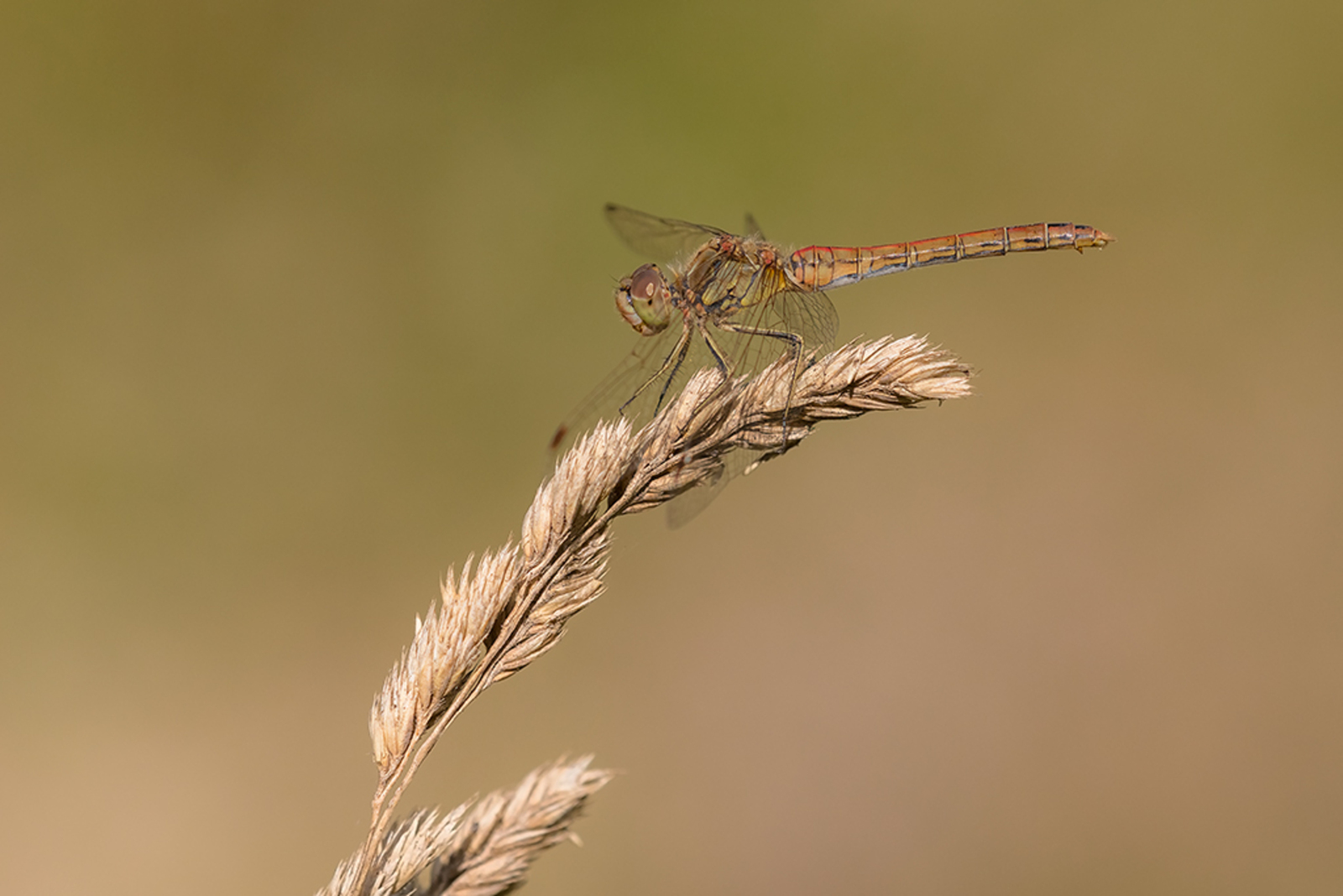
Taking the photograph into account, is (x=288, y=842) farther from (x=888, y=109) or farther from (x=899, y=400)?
(x=888, y=109)

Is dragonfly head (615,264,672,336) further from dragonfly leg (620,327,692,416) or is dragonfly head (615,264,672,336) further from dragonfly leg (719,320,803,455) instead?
dragonfly leg (719,320,803,455)

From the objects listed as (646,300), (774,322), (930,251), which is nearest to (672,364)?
(646,300)

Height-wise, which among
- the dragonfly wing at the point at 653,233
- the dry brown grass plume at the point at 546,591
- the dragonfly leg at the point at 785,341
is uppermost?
the dragonfly wing at the point at 653,233

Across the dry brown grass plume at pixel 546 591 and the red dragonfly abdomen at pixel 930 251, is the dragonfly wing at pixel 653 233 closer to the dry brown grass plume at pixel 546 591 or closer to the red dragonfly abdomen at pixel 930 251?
the red dragonfly abdomen at pixel 930 251

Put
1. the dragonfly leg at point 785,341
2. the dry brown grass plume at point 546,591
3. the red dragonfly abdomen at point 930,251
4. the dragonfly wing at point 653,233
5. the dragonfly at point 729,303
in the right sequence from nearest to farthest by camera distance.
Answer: the dry brown grass plume at point 546,591 < the dragonfly leg at point 785,341 < the dragonfly at point 729,303 < the red dragonfly abdomen at point 930,251 < the dragonfly wing at point 653,233

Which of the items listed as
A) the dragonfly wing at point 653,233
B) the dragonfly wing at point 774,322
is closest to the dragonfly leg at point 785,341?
the dragonfly wing at point 774,322

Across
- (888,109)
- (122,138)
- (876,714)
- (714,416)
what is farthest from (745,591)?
(122,138)

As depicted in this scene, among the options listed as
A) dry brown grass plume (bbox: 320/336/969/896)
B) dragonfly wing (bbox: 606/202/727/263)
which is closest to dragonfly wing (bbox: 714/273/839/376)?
dragonfly wing (bbox: 606/202/727/263)
